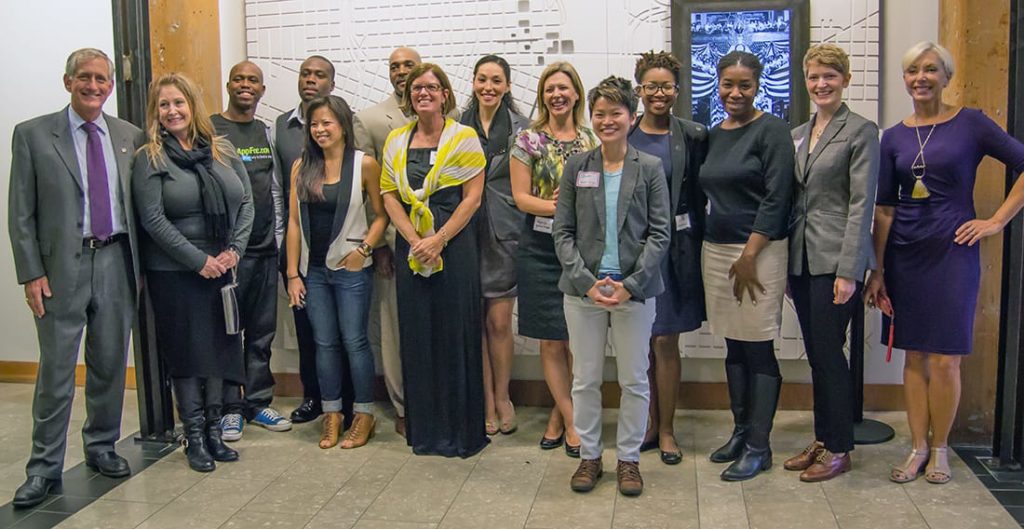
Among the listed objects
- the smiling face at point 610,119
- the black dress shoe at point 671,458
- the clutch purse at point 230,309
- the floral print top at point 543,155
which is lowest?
the black dress shoe at point 671,458

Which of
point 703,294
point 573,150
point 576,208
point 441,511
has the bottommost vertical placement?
point 441,511

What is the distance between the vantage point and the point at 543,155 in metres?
3.84

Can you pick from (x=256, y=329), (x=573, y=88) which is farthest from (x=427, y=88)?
(x=256, y=329)

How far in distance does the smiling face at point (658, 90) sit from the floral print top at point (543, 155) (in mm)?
271

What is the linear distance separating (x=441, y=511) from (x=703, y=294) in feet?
4.69

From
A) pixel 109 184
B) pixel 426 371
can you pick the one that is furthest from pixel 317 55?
pixel 426 371

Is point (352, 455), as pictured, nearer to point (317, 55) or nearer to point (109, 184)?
point (109, 184)

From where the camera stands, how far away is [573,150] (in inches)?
152

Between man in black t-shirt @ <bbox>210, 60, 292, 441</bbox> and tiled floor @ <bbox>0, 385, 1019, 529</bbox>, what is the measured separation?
248 mm

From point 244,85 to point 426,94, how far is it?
40.2 inches

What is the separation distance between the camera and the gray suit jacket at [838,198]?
11.3 feet

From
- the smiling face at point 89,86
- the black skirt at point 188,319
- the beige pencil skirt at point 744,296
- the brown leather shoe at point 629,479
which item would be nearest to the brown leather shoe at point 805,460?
the beige pencil skirt at point 744,296

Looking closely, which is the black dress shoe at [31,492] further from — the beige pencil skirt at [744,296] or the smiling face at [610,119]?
the beige pencil skirt at [744,296]


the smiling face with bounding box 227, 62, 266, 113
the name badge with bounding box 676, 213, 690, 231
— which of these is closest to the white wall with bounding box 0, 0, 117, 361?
the smiling face with bounding box 227, 62, 266, 113
